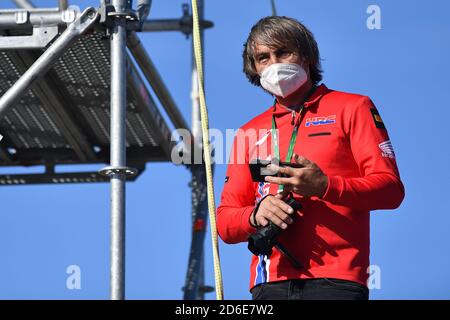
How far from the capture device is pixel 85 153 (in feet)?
42.0

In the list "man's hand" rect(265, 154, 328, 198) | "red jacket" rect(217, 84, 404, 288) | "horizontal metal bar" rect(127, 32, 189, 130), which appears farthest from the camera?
"horizontal metal bar" rect(127, 32, 189, 130)

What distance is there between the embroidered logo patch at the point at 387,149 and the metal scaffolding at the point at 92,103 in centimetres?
324

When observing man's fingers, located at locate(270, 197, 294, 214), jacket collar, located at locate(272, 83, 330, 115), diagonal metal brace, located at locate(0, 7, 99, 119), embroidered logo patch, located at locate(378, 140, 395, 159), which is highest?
diagonal metal brace, located at locate(0, 7, 99, 119)

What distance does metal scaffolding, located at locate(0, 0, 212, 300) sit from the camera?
9000 mm

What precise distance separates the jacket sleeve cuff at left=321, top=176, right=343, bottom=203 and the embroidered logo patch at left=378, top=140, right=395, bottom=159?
12.4 inches

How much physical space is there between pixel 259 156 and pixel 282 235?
1.62 ft

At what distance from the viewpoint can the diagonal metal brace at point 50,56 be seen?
9.17m

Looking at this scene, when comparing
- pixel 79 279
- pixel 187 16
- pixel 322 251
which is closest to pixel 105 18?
pixel 79 279

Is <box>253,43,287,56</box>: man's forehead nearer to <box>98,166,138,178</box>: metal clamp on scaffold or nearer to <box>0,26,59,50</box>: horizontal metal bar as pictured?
<box>98,166,138,178</box>: metal clamp on scaffold

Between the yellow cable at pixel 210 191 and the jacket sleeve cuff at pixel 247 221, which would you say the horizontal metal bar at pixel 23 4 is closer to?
the yellow cable at pixel 210 191

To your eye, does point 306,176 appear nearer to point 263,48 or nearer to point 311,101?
point 311,101

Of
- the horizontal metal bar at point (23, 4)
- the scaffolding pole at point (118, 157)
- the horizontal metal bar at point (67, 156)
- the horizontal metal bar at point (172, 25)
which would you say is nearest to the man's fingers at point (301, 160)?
the scaffolding pole at point (118, 157)

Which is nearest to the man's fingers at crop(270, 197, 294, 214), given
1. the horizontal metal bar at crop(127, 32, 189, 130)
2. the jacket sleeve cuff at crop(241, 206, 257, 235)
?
the jacket sleeve cuff at crop(241, 206, 257, 235)
